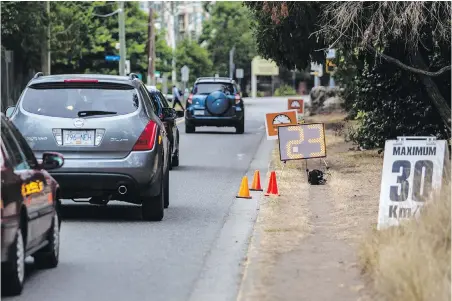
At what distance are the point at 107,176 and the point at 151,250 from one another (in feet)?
6.88

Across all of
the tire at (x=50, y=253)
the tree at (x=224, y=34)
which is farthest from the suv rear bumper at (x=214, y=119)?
the tree at (x=224, y=34)

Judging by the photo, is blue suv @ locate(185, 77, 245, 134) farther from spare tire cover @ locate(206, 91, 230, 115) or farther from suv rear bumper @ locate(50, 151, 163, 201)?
suv rear bumper @ locate(50, 151, 163, 201)

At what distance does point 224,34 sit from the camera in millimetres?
109375

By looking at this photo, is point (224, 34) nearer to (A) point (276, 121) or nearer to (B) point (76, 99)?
(A) point (276, 121)

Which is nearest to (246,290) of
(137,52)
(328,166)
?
(328,166)

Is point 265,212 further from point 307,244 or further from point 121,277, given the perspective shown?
point 121,277

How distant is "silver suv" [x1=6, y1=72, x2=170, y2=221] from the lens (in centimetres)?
1388

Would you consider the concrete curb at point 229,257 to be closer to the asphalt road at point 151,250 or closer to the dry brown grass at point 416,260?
the asphalt road at point 151,250

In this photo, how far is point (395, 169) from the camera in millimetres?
11477

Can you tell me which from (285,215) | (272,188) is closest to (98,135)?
(285,215)

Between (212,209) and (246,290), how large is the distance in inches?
253

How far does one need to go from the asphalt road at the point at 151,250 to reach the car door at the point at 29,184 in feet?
1.49

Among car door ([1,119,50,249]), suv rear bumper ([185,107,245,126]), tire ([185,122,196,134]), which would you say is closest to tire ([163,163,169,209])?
car door ([1,119,50,249])

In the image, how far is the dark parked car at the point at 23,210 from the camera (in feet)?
29.4
